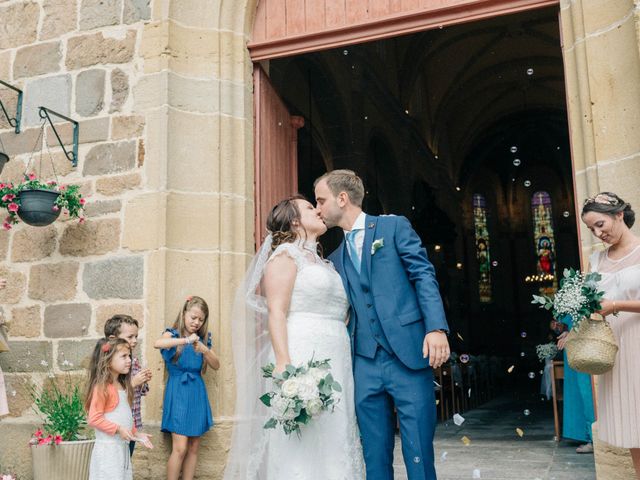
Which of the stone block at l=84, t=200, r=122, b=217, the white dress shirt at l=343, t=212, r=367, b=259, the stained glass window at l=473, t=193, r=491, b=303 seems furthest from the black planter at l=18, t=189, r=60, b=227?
the stained glass window at l=473, t=193, r=491, b=303

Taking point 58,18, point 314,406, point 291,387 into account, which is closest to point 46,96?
point 58,18

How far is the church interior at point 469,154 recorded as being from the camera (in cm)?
1139

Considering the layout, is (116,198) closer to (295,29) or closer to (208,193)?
(208,193)

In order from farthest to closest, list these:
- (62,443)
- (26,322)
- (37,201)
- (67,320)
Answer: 1. (26,322)
2. (67,320)
3. (37,201)
4. (62,443)

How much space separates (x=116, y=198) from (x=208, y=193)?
27.1 inches

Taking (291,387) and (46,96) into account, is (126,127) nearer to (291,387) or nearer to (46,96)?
(46,96)

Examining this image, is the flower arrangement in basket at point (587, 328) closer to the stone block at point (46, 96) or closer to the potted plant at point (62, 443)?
the potted plant at point (62, 443)

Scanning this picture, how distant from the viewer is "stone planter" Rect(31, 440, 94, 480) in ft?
13.6

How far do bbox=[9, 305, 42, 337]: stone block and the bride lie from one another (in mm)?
2218

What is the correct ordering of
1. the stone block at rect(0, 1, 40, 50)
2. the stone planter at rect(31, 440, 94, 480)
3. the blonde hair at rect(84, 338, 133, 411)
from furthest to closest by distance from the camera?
the stone block at rect(0, 1, 40, 50), the stone planter at rect(31, 440, 94, 480), the blonde hair at rect(84, 338, 133, 411)

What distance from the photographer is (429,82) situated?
1585 cm

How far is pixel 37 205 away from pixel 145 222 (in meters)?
0.75

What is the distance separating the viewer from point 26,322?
5.10 m

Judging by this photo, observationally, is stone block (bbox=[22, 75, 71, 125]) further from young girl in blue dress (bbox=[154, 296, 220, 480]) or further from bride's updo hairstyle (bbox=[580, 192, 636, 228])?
bride's updo hairstyle (bbox=[580, 192, 636, 228])
